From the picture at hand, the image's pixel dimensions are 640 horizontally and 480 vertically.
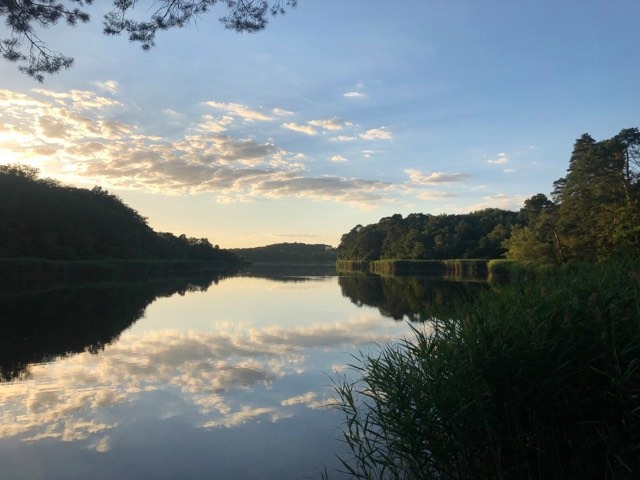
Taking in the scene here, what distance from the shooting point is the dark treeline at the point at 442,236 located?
88.6 metres

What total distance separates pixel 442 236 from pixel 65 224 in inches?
2490

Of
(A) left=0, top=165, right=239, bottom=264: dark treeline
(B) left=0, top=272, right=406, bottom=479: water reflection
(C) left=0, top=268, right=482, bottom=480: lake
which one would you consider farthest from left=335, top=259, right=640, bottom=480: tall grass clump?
(A) left=0, top=165, right=239, bottom=264: dark treeline

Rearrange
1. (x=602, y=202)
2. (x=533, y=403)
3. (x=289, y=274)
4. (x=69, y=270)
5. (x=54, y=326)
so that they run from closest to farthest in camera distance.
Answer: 1. (x=533, y=403)
2. (x=54, y=326)
3. (x=602, y=202)
4. (x=69, y=270)
5. (x=289, y=274)

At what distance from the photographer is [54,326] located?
1595cm

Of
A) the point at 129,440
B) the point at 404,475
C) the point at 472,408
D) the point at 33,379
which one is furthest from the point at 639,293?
the point at 33,379

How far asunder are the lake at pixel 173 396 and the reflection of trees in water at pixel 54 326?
0.06 m

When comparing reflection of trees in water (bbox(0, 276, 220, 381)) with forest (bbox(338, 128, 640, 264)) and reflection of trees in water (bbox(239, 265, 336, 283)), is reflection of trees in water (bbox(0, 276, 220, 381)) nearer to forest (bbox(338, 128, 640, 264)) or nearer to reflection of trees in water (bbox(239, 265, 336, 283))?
forest (bbox(338, 128, 640, 264))

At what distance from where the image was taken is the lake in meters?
5.59

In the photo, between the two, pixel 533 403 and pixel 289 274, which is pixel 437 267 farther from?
pixel 533 403

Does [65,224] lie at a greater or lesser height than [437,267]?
greater

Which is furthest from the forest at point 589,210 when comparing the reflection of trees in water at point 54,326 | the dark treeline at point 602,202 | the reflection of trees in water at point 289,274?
the reflection of trees in water at point 289,274

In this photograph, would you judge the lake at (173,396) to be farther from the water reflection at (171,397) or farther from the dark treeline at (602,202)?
the dark treeline at (602,202)

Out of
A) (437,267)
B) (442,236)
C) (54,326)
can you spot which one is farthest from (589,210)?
(442,236)

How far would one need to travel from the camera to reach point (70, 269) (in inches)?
2015
